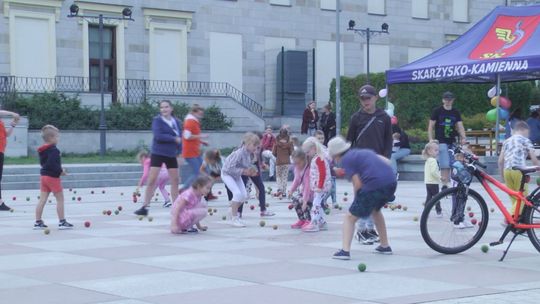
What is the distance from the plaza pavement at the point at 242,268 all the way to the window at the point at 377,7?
29711 mm

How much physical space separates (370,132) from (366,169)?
4.55ft

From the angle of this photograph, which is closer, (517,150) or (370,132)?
(370,132)

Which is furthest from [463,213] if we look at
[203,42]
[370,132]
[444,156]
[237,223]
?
[203,42]

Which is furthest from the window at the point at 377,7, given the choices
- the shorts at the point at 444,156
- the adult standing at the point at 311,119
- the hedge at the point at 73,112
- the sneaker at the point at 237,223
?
the sneaker at the point at 237,223

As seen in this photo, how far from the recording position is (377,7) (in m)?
43.1

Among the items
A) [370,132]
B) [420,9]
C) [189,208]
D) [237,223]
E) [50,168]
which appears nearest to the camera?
[370,132]

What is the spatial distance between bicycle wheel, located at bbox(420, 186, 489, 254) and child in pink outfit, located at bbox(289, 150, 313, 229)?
113 inches

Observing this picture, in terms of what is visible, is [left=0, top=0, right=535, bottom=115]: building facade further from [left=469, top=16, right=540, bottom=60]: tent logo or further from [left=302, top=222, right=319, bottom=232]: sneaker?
[left=302, top=222, right=319, bottom=232]: sneaker

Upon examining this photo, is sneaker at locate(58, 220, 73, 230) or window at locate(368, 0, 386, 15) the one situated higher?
window at locate(368, 0, 386, 15)

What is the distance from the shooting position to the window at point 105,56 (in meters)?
35.3

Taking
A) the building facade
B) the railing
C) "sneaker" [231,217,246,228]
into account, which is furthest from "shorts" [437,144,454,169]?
the railing

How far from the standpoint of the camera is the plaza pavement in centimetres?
809

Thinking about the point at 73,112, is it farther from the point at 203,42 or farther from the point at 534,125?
the point at 534,125

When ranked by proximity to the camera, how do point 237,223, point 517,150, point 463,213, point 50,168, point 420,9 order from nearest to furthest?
point 463,213
point 517,150
point 50,168
point 237,223
point 420,9
